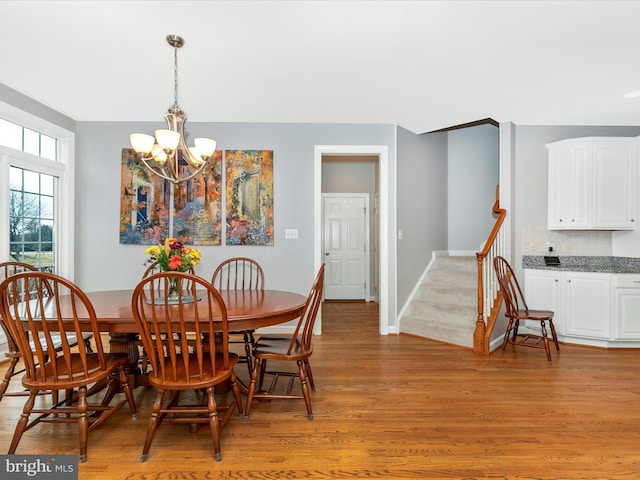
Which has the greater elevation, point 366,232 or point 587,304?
point 366,232

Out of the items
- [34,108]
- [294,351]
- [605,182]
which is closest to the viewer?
[294,351]

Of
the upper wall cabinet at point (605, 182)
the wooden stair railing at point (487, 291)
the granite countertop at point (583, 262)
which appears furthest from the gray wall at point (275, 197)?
the upper wall cabinet at point (605, 182)

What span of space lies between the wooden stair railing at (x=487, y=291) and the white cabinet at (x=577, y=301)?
535 millimetres

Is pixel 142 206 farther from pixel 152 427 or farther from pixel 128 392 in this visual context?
pixel 152 427

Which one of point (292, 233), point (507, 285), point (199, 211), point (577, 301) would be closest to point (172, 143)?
point (199, 211)

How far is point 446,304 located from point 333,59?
9.43 ft

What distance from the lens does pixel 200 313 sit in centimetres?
205

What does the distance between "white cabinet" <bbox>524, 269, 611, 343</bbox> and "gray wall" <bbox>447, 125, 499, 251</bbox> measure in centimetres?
135

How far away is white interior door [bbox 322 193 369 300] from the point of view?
21.2 feet

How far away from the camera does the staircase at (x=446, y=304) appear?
384 cm

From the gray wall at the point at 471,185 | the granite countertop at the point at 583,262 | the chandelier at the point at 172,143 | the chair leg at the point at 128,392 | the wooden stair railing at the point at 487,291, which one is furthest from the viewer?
the gray wall at the point at 471,185

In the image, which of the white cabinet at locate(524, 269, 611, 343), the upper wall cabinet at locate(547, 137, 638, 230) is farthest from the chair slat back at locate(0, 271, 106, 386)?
the upper wall cabinet at locate(547, 137, 638, 230)

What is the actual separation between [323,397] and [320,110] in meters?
2.75

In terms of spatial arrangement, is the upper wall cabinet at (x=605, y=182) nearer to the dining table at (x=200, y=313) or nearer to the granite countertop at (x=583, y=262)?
the granite countertop at (x=583, y=262)
